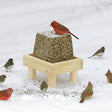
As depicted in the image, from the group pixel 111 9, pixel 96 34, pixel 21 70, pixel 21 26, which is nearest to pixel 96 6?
pixel 111 9

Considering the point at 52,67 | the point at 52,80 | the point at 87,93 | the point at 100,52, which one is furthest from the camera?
the point at 100,52

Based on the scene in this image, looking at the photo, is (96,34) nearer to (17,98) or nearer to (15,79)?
(15,79)

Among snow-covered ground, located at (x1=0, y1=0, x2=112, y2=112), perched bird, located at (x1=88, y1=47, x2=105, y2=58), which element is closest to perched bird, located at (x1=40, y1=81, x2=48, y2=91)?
snow-covered ground, located at (x1=0, y1=0, x2=112, y2=112)

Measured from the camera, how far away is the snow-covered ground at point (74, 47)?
7.44 m

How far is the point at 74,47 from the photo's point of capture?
421 inches

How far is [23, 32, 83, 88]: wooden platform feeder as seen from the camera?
323 inches

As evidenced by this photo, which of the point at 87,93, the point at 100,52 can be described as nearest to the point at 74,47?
the point at 100,52

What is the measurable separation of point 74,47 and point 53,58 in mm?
2485

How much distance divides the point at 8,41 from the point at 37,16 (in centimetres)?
107

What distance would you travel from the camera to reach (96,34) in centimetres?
1112

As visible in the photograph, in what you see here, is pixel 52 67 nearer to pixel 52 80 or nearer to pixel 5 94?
pixel 52 80

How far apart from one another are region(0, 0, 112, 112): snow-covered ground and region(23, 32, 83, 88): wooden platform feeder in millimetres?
274

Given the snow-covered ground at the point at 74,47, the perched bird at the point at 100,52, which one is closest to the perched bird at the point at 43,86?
the snow-covered ground at the point at 74,47

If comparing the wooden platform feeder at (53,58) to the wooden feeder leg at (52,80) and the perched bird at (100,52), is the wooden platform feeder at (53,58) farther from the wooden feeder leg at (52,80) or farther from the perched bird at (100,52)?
the perched bird at (100,52)
